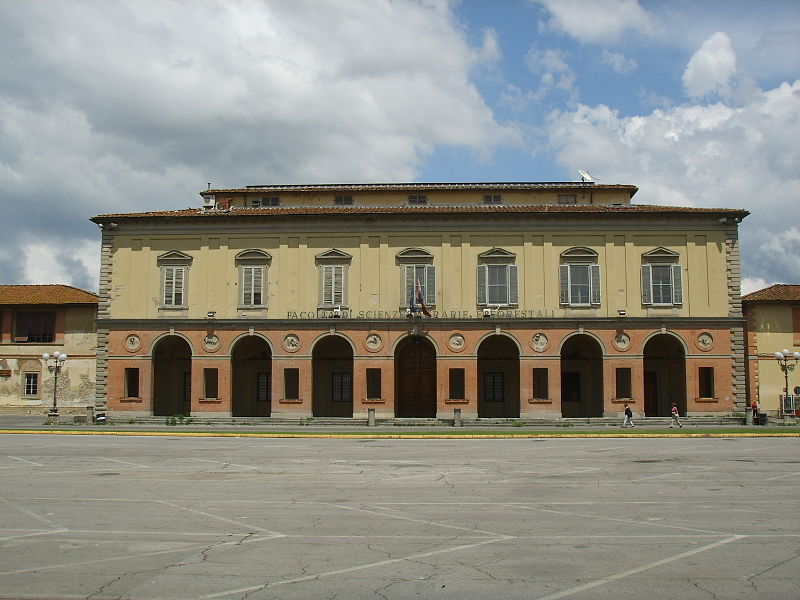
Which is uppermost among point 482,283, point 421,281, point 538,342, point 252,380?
point 421,281

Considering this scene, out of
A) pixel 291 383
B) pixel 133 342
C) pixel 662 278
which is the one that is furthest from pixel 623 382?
pixel 133 342

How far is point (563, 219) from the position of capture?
42875 millimetres

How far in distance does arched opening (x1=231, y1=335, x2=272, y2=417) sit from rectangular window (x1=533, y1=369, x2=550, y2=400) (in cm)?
1459

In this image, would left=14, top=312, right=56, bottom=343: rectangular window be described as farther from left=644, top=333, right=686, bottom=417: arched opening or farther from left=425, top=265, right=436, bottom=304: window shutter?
left=644, top=333, right=686, bottom=417: arched opening

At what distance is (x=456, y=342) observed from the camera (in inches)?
1672

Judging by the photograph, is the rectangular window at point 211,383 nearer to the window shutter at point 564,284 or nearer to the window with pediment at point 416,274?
the window with pediment at point 416,274

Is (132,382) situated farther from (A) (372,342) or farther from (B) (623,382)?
(B) (623,382)

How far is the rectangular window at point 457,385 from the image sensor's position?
42719 mm

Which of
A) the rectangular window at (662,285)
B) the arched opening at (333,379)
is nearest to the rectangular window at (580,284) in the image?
the rectangular window at (662,285)

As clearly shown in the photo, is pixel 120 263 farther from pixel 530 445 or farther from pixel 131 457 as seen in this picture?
pixel 530 445

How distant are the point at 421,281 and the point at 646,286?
11793mm

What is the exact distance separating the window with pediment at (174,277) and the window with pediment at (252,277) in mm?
2980

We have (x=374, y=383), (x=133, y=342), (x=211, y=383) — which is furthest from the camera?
(x=211, y=383)

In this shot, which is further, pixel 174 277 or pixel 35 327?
pixel 35 327
